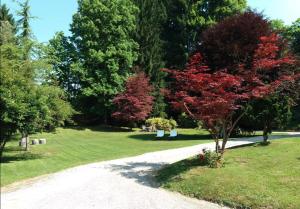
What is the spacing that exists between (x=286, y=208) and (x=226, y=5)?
4314cm

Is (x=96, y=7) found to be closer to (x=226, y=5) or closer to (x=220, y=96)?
→ (x=226, y=5)

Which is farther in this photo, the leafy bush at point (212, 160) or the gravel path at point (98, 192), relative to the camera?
the leafy bush at point (212, 160)

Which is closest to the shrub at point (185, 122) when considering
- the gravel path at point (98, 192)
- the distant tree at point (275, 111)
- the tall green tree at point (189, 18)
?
the tall green tree at point (189, 18)

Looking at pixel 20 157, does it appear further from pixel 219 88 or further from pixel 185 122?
pixel 185 122

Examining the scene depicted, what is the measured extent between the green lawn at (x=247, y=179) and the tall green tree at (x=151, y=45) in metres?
29.3

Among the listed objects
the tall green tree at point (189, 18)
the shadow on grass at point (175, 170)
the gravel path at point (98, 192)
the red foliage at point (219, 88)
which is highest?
the tall green tree at point (189, 18)

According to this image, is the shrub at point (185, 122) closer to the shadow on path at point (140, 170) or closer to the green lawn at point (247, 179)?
the shadow on path at point (140, 170)

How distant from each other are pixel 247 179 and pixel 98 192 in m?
4.27

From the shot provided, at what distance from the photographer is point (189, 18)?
50.1 m

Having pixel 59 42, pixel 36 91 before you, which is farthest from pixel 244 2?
pixel 36 91

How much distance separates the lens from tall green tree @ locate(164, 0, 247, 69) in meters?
49.5

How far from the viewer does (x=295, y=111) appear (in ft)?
Result: 139

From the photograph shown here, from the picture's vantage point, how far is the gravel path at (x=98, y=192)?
10.4 metres

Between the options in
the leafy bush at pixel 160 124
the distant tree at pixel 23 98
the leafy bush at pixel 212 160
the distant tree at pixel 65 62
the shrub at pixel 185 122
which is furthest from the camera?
the distant tree at pixel 65 62
